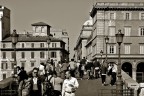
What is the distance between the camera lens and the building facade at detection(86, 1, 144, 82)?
8275 centimetres

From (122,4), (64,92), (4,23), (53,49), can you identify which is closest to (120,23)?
(122,4)

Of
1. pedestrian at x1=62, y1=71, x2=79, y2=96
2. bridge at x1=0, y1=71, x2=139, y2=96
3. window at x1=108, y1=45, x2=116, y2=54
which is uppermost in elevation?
window at x1=108, y1=45, x2=116, y2=54

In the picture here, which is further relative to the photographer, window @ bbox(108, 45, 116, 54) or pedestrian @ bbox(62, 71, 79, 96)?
window @ bbox(108, 45, 116, 54)

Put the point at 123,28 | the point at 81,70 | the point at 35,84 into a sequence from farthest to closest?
the point at 123,28
the point at 81,70
the point at 35,84

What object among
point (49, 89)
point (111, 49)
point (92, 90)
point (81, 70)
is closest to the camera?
point (49, 89)

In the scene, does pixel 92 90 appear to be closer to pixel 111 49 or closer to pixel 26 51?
pixel 111 49

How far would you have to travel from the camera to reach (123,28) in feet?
273

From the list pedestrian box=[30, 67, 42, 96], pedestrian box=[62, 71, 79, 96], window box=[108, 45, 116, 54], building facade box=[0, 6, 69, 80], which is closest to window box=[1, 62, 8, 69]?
building facade box=[0, 6, 69, 80]

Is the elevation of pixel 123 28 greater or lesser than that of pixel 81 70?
greater

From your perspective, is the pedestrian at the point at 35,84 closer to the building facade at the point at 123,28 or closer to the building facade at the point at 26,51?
the building facade at the point at 123,28

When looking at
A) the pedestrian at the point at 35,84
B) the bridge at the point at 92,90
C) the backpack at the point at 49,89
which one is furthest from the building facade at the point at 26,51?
the pedestrian at the point at 35,84

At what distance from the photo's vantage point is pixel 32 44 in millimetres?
117812

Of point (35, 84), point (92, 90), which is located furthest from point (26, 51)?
point (35, 84)

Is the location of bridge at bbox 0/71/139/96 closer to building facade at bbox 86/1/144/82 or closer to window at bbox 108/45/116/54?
window at bbox 108/45/116/54
